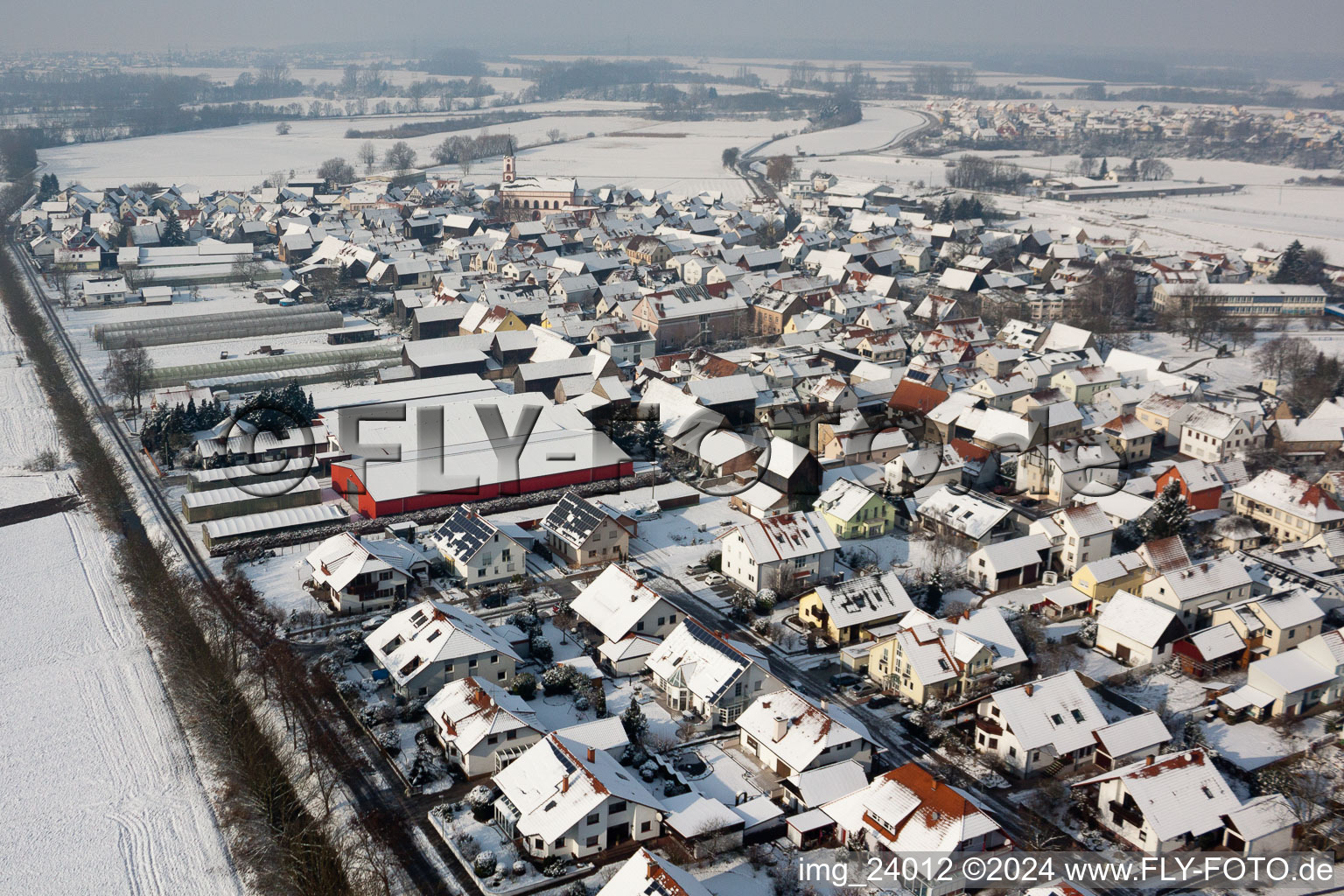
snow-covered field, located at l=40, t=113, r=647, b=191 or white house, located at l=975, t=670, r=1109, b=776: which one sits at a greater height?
snow-covered field, located at l=40, t=113, r=647, b=191

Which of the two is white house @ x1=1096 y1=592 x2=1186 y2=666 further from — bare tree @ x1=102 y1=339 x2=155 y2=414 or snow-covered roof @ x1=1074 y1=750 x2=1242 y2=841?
bare tree @ x1=102 y1=339 x2=155 y2=414

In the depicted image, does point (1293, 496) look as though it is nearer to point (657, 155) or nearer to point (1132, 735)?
point (1132, 735)

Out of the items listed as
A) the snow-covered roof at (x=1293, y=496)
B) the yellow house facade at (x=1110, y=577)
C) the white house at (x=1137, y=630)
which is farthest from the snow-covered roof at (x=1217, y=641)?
the snow-covered roof at (x=1293, y=496)

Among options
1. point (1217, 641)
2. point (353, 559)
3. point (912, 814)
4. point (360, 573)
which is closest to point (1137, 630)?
point (1217, 641)

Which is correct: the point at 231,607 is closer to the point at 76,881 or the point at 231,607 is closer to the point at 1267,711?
the point at 76,881

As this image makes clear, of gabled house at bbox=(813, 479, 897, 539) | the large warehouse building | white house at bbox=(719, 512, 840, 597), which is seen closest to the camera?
white house at bbox=(719, 512, 840, 597)

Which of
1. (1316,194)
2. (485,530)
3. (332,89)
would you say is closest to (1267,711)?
(485,530)

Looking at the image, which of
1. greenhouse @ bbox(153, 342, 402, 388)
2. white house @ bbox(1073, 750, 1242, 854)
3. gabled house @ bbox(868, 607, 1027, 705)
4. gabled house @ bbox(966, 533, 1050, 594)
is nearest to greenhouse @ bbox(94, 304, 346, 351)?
greenhouse @ bbox(153, 342, 402, 388)
